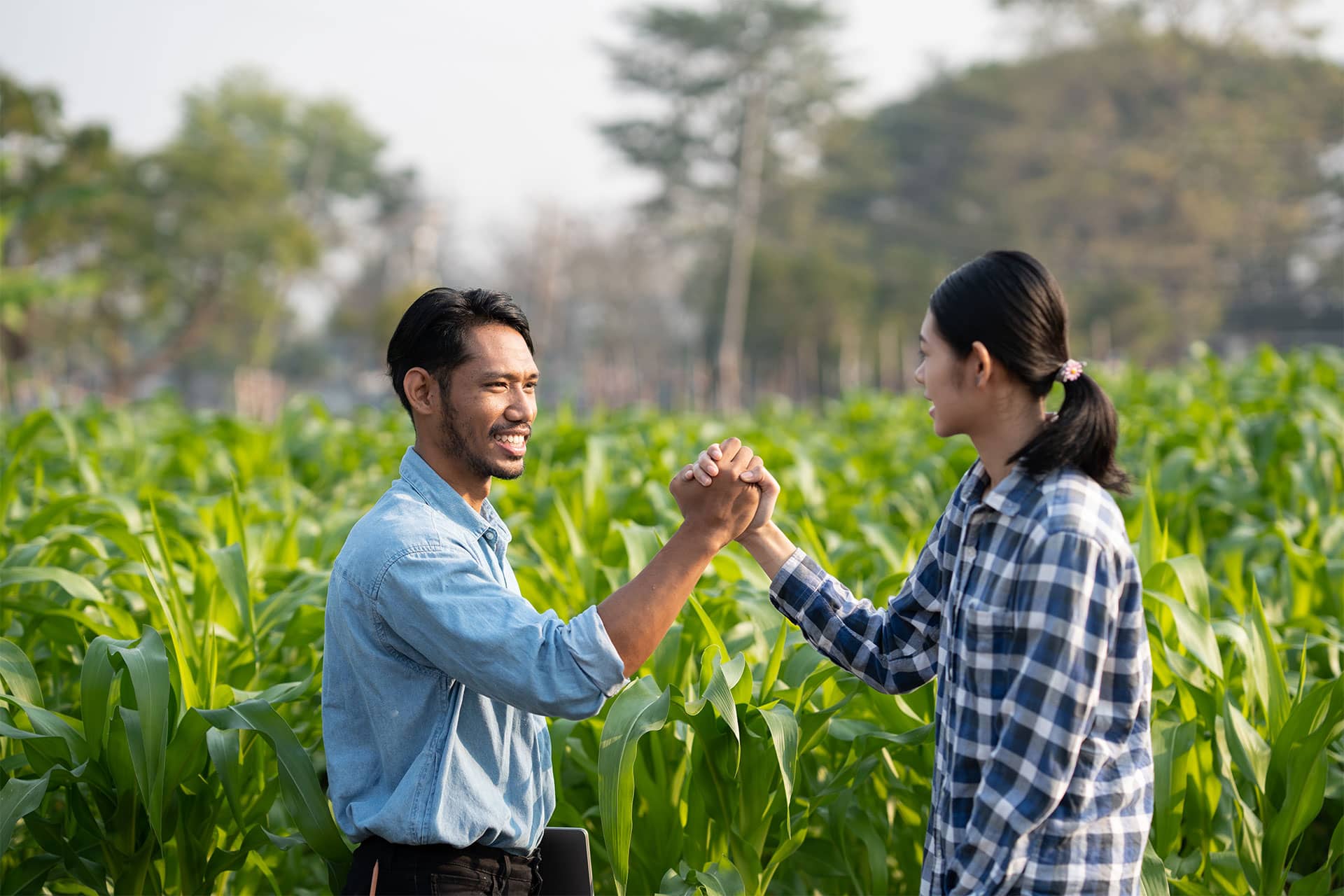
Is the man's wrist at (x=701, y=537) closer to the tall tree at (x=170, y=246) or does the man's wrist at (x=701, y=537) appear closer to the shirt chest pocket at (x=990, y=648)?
the shirt chest pocket at (x=990, y=648)

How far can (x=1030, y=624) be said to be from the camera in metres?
1.41

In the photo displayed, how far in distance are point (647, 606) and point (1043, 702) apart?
0.49m

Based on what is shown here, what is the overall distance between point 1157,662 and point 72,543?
2609 millimetres

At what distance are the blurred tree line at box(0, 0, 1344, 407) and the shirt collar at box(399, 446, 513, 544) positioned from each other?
24118 mm

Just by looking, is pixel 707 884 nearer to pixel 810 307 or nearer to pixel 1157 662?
pixel 1157 662

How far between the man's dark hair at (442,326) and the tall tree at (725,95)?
2750 cm

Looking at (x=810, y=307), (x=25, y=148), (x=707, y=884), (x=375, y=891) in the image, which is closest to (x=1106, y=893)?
(x=707, y=884)

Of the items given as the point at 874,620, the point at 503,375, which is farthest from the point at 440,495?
the point at 874,620

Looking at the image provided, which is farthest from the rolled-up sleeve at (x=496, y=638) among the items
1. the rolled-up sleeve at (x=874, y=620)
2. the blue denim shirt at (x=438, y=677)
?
the rolled-up sleeve at (x=874, y=620)

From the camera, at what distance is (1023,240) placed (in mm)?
30359

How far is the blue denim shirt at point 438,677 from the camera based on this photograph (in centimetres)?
152

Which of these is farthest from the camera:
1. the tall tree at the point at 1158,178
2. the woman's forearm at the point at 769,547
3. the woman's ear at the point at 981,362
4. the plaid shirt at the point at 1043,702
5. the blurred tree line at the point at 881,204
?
the tall tree at the point at 1158,178

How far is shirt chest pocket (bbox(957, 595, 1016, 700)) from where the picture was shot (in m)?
1.46

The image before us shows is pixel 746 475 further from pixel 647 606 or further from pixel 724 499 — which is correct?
pixel 647 606
